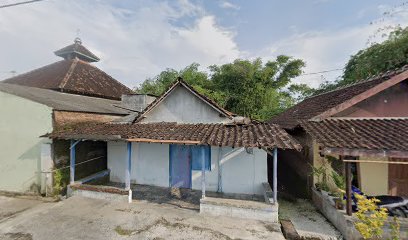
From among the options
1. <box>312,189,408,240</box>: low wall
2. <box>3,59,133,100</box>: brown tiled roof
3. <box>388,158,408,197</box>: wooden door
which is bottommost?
<box>312,189,408,240</box>: low wall

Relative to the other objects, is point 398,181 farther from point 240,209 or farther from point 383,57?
point 383,57

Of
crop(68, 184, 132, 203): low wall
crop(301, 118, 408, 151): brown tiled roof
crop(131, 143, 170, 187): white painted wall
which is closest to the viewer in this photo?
crop(301, 118, 408, 151): brown tiled roof

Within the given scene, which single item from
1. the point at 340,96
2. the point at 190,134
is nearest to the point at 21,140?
the point at 190,134

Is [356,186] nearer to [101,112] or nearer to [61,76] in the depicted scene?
[101,112]

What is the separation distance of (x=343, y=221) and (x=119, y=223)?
22.9ft

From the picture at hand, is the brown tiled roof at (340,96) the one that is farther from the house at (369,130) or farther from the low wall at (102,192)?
the low wall at (102,192)

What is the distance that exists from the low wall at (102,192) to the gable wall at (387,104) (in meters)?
9.53

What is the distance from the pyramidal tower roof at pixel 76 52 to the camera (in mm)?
19609

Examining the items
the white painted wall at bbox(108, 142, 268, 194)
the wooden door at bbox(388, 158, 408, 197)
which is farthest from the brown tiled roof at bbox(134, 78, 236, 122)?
the wooden door at bbox(388, 158, 408, 197)

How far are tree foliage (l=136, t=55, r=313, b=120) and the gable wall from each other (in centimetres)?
1666

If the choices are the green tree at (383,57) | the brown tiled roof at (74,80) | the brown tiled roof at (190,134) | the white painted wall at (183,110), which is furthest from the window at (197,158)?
the green tree at (383,57)

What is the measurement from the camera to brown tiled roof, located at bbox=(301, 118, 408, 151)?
245 inches

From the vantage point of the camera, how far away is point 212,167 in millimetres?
9570

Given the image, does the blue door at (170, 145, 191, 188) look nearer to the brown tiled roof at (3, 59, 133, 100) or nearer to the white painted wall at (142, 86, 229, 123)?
the white painted wall at (142, 86, 229, 123)
